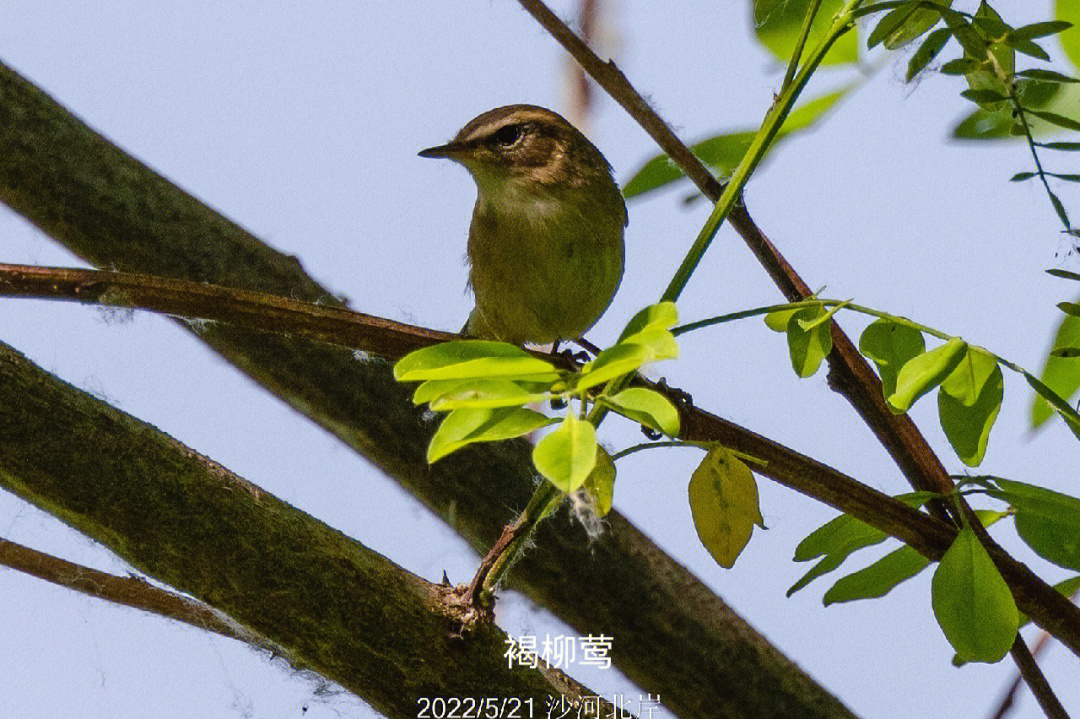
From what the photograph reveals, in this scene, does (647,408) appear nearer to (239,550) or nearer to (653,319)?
(653,319)

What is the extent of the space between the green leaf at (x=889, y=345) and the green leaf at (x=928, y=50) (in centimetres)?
26

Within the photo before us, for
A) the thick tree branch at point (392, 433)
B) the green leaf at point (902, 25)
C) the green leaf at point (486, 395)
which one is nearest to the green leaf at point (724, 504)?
the green leaf at point (486, 395)

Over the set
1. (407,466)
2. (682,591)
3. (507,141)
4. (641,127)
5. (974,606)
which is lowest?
(974,606)

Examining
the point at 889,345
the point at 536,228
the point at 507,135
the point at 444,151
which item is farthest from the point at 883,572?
the point at 507,135

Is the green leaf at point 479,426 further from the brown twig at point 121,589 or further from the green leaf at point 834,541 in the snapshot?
the brown twig at point 121,589

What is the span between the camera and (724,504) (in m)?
1.27

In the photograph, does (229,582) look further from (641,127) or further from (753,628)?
(753,628)

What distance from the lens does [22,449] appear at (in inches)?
53.1

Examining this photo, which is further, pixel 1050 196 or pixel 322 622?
pixel 322 622

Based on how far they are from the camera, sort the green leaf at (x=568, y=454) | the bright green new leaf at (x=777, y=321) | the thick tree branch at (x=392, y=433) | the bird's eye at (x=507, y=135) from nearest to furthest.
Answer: the green leaf at (x=568, y=454)
the bright green new leaf at (x=777, y=321)
the thick tree branch at (x=392, y=433)
the bird's eye at (x=507, y=135)

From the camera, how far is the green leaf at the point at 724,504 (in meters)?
1.26

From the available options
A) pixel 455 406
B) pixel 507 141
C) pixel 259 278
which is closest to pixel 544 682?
pixel 455 406

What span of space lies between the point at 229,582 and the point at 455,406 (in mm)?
614

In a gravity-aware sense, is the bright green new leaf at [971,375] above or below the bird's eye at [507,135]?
below
